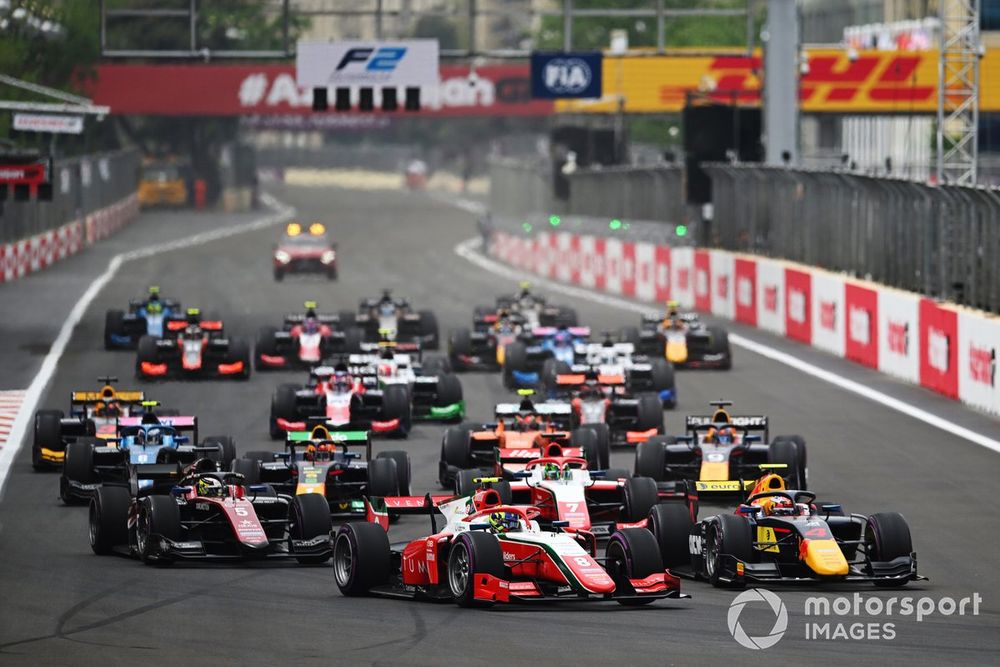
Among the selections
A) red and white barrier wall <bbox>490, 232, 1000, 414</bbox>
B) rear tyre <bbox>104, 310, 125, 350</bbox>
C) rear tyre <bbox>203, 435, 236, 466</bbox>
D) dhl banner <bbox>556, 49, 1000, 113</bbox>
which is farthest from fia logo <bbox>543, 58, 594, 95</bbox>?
rear tyre <bbox>203, 435, 236, 466</bbox>

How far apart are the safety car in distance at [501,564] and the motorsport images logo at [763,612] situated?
1.74 ft

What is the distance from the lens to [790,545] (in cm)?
1697

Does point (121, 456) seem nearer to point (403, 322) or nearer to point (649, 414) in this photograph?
point (649, 414)

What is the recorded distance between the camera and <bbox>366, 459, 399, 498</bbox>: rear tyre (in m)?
20.5

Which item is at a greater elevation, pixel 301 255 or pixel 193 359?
pixel 301 255

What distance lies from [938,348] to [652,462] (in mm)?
9853

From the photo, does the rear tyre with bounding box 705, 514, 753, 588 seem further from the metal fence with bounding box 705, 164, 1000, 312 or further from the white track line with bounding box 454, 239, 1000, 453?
the metal fence with bounding box 705, 164, 1000, 312

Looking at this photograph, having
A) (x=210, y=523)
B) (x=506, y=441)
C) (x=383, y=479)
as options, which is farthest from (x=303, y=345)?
(x=210, y=523)

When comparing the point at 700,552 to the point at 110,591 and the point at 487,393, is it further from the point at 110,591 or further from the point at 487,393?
the point at 487,393

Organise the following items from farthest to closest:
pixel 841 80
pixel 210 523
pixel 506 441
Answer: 1. pixel 841 80
2. pixel 506 441
3. pixel 210 523

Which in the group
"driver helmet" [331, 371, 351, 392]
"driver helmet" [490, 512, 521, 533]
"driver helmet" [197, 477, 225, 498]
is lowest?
"driver helmet" [331, 371, 351, 392]

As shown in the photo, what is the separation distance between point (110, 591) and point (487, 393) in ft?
50.4

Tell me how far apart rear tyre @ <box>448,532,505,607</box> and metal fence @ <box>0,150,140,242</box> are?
109 ft

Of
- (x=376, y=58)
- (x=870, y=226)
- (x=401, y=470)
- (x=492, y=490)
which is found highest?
(x=376, y=58)
